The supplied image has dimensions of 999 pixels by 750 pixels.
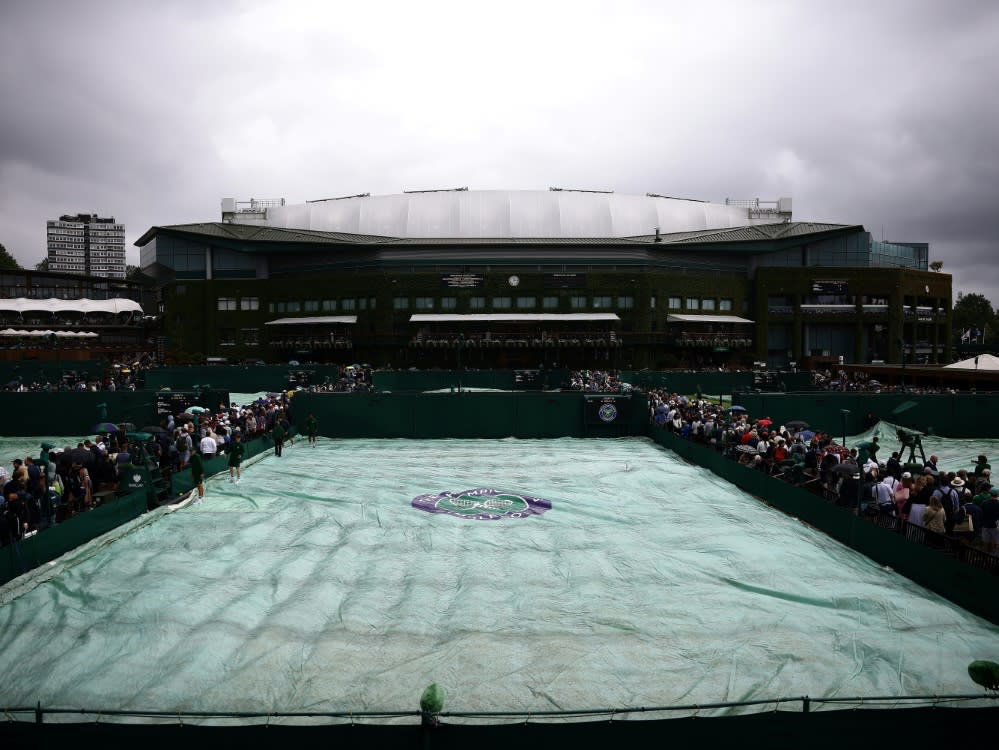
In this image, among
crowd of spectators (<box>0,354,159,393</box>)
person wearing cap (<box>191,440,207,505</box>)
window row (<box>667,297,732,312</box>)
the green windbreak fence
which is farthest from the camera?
window row (<box>667,297,732,312</box>)

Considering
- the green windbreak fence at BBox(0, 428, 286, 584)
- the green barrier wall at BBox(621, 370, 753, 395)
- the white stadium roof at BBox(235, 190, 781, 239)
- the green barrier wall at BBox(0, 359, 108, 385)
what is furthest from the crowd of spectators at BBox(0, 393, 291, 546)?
the white stadium roof at BBox(235, 190, 781, 239)

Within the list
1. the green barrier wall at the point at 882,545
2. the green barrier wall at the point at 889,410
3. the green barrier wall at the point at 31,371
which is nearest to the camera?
the green barrier wall at the point at 882,545

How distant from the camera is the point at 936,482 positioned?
536 inches

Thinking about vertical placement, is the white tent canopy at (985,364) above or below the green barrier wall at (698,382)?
above

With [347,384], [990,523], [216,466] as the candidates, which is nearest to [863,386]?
[990,523]

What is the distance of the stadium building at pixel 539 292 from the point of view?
76812mm

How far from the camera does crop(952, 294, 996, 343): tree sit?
14288 centimetres

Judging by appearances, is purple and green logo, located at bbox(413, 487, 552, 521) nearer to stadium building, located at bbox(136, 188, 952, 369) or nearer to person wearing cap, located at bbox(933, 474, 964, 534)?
person wearing cap, located at bbox(933, 474, 964, 534)

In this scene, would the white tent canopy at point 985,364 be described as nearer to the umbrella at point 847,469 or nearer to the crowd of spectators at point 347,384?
the umbrella at point 847,469

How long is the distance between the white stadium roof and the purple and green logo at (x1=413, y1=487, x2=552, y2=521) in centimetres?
6754

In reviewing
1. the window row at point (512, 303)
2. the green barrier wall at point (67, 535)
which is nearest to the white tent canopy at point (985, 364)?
the window row at point (512, 303)

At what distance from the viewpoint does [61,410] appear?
109ft

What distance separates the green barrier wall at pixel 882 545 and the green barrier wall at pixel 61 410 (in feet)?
93.7

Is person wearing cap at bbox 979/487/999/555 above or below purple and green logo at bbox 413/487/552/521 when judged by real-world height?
above
